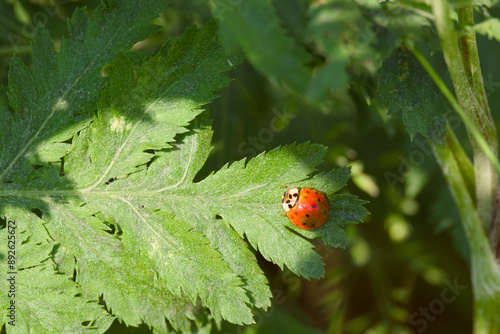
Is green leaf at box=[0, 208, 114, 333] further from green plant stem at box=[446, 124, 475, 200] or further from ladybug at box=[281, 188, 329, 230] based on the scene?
green plant stem at box=[446, 124, 475, 200]

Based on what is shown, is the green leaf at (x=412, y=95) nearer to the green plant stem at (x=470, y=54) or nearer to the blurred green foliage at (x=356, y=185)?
the green plant stem at (x=470, y=54)

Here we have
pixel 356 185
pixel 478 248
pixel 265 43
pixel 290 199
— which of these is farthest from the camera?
pixel 356 185

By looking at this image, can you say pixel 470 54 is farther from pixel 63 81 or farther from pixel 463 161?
pixel 63 81

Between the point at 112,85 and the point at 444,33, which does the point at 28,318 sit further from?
the point at 444,33

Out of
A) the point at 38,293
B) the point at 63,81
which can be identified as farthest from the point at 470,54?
the point at 38,293

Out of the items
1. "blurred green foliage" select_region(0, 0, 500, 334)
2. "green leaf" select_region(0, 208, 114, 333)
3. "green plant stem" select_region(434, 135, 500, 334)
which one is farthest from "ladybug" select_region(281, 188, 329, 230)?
"green leaf" select_region(0, 208, 114, 333)
